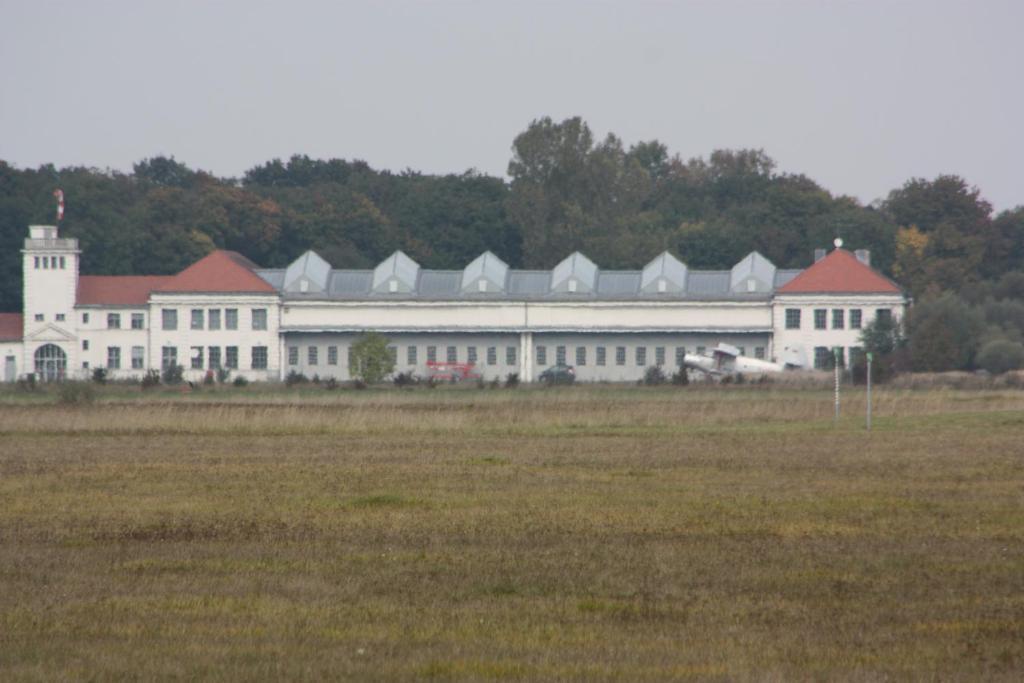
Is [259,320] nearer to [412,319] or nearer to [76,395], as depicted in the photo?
[412,319]

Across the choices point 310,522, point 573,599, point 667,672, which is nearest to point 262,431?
point 310,522

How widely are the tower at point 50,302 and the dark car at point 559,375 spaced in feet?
94.2

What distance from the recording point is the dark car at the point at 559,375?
285ft

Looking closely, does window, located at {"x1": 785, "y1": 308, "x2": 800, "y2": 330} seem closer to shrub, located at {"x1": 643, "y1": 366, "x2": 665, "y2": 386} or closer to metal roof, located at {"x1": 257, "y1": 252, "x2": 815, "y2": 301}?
metal roof, located at {"x1": 257, "y1": 252, "x2": 815, "y2": 301}

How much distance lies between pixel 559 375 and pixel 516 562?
7786cm

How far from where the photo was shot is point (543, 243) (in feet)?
393

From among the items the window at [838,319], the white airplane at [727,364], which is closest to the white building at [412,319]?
the window at [838,319]

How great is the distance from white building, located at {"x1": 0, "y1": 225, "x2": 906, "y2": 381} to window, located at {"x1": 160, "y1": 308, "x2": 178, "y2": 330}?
86mm

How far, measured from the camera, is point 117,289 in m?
103

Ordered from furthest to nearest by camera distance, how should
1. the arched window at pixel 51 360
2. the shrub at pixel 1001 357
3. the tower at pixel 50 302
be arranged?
the tower at pixel 50 302 < the arched window at pixel 51 360 < the shrub at pixel 1001 357

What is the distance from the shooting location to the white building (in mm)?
100188

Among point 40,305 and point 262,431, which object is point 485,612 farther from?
point 40,305

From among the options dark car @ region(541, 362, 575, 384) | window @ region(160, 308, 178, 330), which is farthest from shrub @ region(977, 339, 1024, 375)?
window @ region(160, 308, 178, 330)

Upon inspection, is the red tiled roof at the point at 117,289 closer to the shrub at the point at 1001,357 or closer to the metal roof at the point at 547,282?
the metal roof at the point at 547,282
